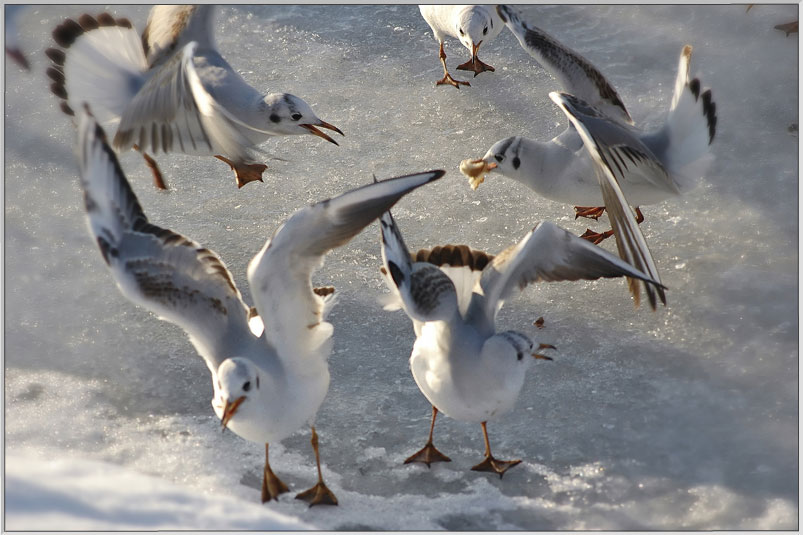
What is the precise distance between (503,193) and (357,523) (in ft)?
7.29

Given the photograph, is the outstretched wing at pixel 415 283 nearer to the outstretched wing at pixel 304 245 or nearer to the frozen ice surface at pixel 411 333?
the outstretched wing at pixel 304 245

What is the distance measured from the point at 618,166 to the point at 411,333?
1.11 m

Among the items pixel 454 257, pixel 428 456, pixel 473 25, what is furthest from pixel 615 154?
pixel 473 25

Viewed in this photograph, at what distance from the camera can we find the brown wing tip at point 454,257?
359 centimetres

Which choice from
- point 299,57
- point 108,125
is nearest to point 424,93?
point 299,57

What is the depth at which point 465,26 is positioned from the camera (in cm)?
572

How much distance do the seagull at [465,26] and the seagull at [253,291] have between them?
2.84 metres

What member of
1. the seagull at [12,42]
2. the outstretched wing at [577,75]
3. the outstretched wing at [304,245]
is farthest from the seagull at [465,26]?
the outstretched wing at [304,245]

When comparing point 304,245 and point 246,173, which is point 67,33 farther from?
point 304,245

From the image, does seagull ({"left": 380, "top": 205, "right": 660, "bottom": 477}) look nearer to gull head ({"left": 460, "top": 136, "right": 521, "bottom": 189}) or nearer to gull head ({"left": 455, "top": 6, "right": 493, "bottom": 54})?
gull head ({"left": 460, "top": 136, "right": 521, "bottom": 189})

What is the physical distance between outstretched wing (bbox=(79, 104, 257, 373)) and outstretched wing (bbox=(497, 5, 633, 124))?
222 centimetres

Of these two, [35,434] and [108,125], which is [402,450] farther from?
[108,125]

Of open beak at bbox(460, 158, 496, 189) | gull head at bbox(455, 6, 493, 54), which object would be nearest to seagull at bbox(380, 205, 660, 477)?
open beak at bbox(460, 158, 496, 189)

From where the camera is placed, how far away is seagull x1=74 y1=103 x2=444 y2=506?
313cm
